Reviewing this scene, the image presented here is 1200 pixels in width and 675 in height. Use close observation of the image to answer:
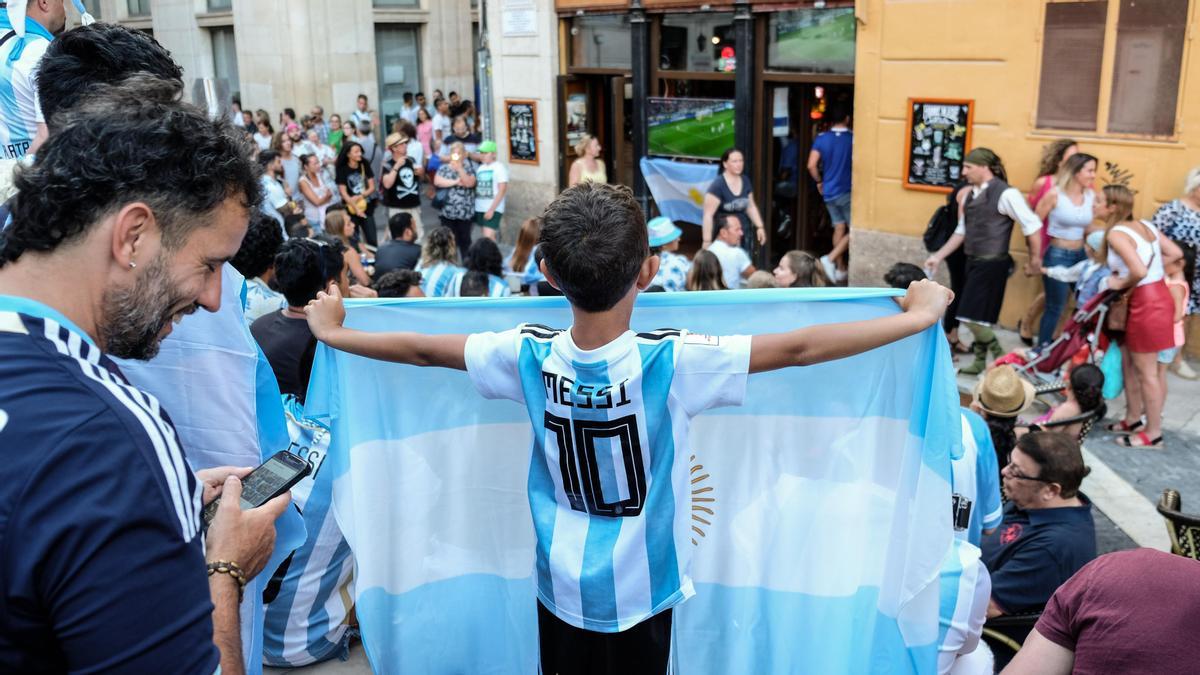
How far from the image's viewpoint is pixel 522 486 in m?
3.36

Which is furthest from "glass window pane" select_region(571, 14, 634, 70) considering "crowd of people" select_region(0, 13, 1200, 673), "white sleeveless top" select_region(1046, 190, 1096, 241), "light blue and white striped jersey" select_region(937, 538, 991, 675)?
"light blue and white striped jersey" select_region(937, 538, 991, 675)

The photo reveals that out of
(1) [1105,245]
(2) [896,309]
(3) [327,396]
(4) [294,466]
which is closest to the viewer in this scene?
(4) [294,466]

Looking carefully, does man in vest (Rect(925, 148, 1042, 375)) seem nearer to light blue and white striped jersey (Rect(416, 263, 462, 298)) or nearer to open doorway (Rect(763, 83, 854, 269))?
open doorway (Rect(763, 83, 854, 269))

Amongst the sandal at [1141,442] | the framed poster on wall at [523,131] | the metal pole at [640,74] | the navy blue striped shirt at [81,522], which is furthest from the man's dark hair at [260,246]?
the framed poster on wall at [523,131]

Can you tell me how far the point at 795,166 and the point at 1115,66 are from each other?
390 cm

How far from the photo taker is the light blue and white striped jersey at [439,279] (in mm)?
6812

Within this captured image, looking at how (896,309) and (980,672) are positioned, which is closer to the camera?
(896,309)

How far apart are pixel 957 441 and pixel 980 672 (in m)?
1.07

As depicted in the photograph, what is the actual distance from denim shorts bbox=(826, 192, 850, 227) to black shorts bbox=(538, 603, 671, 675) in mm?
8558

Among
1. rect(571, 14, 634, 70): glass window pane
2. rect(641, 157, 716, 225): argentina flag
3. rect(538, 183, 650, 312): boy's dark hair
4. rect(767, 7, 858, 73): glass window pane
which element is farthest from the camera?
rect(571, 14, 634, 70): glass window pane

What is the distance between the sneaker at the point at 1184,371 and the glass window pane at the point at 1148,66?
1.86 m

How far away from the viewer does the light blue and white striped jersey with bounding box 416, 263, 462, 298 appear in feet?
22.4

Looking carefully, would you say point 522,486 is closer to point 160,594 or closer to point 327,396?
point 327,396

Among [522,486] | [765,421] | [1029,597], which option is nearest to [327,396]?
[522,486]
